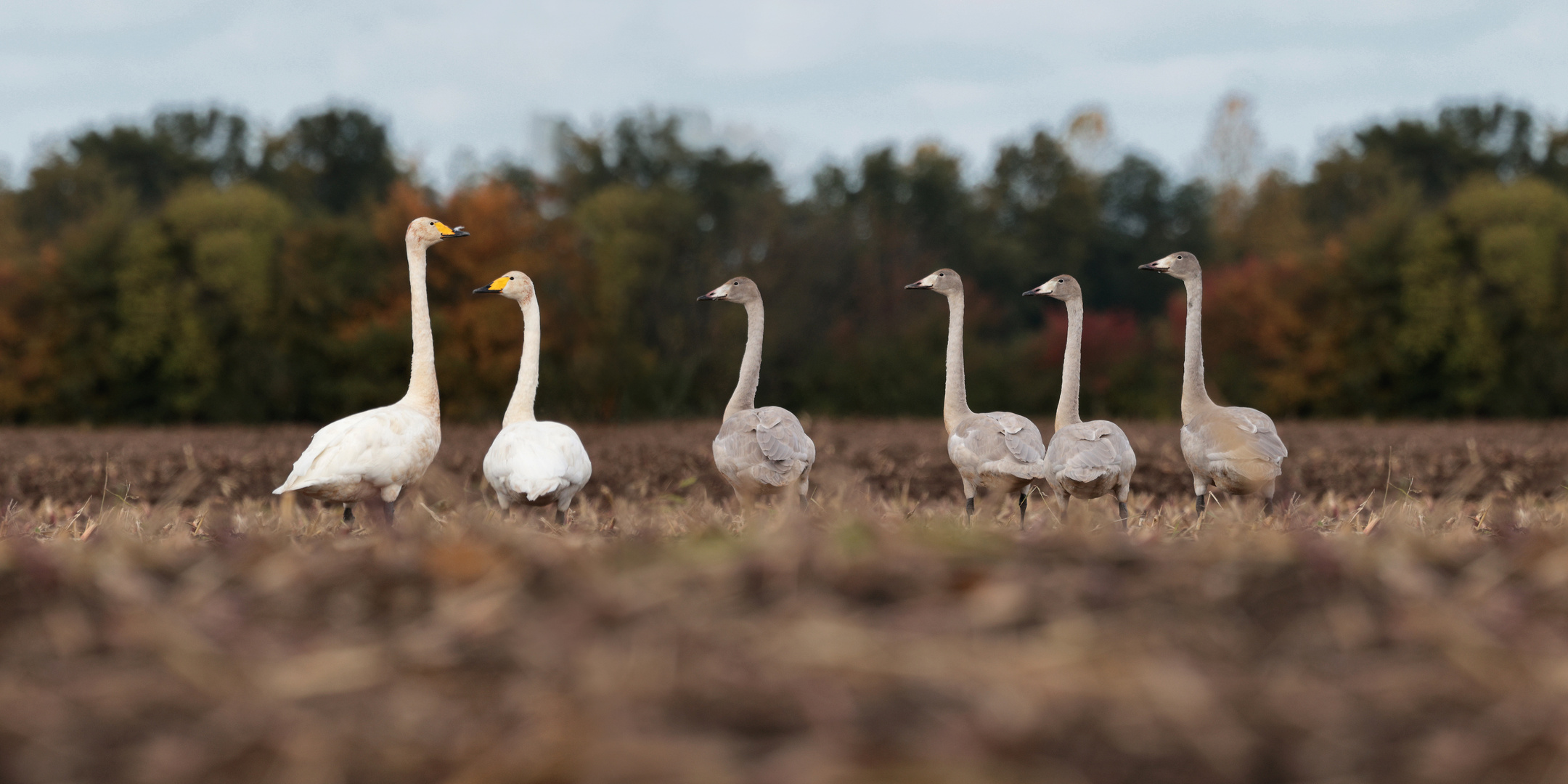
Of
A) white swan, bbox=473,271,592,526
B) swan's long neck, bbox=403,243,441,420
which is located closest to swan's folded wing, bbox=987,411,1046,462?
white swan, bbox=473,271,592,526

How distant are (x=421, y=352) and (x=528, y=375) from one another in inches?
34.1

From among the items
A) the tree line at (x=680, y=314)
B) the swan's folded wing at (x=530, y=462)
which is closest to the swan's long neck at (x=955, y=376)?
the swan's folded wing at (x=530, y=462)

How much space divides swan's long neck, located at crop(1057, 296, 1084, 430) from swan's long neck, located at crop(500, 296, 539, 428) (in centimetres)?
422

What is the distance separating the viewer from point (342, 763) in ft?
6.30

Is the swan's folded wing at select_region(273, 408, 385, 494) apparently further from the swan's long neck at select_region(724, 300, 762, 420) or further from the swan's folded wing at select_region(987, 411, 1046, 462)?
the swan's folded wing at select_region(987, 411, 1046, 462)

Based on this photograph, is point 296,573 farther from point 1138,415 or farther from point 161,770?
point 1138,415

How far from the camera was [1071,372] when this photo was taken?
407 inches

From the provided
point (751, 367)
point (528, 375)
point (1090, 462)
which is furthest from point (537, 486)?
point (1090, 462)

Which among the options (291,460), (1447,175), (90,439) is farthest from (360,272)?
(1447,175)

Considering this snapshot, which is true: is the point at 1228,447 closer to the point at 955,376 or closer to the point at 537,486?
the point at 955,376

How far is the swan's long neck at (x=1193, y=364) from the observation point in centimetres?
970

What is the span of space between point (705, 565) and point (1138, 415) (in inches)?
1477

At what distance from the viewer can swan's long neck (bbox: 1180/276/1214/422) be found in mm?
→ 9695

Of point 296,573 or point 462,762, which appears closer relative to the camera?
point 462,762
